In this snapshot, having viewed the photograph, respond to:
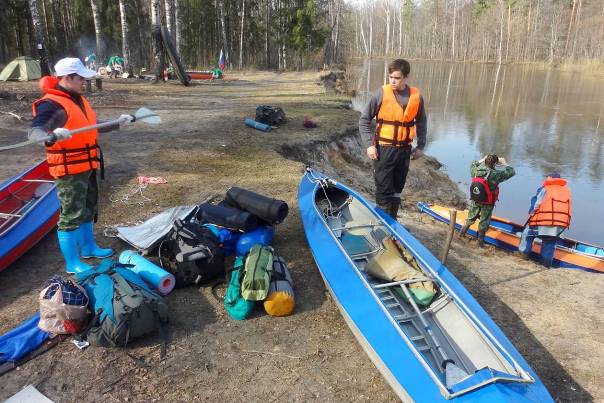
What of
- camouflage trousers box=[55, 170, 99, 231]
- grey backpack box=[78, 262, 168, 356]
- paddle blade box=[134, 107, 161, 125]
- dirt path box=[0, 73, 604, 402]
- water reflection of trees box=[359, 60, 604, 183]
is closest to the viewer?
dirt path box=[0, 73, 604, 402]

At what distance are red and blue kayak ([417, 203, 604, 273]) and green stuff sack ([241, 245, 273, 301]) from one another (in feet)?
14.4

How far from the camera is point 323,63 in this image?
3544cm

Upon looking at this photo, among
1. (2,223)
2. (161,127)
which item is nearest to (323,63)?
(161,127)

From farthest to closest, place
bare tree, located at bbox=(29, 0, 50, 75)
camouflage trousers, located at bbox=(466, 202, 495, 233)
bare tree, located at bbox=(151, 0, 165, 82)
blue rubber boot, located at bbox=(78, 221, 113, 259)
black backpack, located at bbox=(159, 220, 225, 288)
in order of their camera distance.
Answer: bare tree, located at bbox=(151, 0, 165, 82) < bare tree, located at bbox=(29, 0, 50, 75) < camouflage trousers, located at bbox=(466, 202, 495, 233) < blue rubber boot, located at bbox=(78, 221, 113, 259) < black backpack, located at bbox=(159, 220, 225, 288)

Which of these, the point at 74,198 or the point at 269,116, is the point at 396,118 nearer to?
the point at 74,198

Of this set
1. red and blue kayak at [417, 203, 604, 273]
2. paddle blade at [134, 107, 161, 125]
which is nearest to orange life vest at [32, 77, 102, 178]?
paddle blade at [134, 107, 161, 125]

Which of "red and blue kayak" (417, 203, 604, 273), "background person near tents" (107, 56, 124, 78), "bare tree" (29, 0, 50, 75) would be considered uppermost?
"bare tree" (29, 0, 50, 75)

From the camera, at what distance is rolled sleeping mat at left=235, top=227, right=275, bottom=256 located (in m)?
4.50

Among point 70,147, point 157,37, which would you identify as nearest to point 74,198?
point 70,147

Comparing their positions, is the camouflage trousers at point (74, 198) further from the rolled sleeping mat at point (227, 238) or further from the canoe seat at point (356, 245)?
the canoe seat at point (356, 245)

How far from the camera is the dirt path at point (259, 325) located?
2988 mm

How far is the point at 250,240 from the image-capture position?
14.9ft

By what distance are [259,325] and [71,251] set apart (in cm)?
193

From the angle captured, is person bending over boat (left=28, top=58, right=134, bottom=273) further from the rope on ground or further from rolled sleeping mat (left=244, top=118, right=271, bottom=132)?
rolled sleeping mat (left=244, top=118, right=271, bottom=132)
